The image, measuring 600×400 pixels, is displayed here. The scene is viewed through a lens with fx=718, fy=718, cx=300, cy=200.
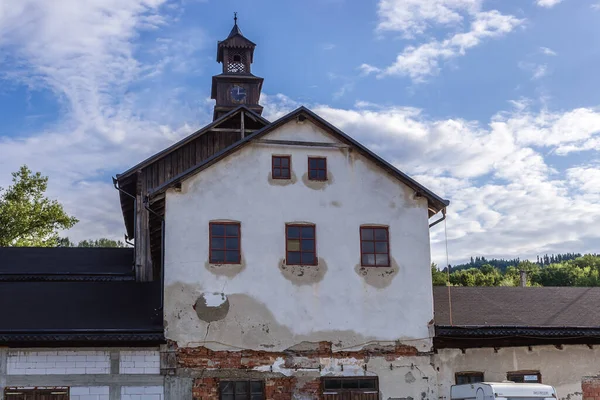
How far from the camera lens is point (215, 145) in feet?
79.0

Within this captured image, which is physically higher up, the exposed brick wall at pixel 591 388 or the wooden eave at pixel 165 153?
the wooden eave at pixel 165 153

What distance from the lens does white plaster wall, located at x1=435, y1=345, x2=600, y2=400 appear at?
18.7 meters

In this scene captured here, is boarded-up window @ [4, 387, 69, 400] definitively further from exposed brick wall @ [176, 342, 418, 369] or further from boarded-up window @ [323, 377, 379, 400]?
boarded-up window @ [323, 377, 379, 400]

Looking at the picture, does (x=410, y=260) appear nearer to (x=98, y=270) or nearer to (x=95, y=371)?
(x=95, y=371)

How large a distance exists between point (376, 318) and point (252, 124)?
8.96 meters

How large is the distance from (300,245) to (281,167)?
2.15 meters

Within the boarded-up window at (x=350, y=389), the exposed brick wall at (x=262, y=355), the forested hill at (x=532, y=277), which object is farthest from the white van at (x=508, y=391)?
the forested hill at (x=532, y=277)

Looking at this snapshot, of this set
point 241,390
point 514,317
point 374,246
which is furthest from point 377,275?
point 241,390

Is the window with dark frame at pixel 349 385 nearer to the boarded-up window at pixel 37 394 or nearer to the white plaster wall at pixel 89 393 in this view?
Result: the white plaster wall at pixel 89 393

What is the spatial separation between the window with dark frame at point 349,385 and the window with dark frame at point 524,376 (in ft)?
12.5

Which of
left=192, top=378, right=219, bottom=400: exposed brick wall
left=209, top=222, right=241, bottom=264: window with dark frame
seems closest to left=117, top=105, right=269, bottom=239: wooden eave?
left=209, top=222, right=241, bottom=264: window with dark frame

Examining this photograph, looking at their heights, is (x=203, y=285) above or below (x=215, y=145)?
below

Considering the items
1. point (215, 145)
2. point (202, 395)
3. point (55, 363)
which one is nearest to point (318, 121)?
point (215, 145)

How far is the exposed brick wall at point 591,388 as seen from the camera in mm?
19547
